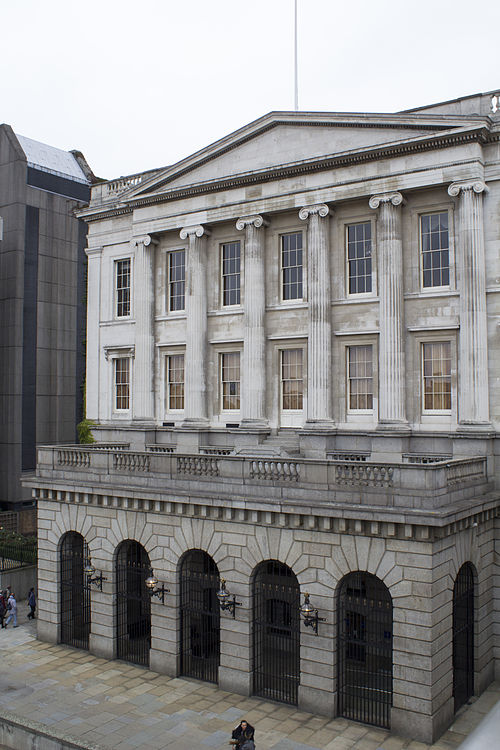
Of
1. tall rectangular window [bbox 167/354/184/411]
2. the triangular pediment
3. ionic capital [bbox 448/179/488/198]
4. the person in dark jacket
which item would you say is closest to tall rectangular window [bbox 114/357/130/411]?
tall rectangular window [bbox 167/354/184/411]

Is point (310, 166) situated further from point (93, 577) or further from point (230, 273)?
point (93, 577)

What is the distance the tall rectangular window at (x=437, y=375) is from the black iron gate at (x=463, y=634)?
5.98 metres

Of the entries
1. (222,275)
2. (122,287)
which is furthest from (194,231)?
(122,287)

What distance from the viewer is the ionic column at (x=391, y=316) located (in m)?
24.1

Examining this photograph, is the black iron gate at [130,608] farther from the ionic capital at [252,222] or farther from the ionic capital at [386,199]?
the ionic capital at [386,199]

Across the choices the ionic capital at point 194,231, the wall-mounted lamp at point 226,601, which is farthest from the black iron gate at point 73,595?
the ionic capital at point 194,231

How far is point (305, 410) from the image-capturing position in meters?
26.9

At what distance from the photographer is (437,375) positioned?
2419 centimetres

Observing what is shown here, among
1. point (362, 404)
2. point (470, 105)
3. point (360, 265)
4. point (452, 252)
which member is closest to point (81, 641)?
point (362, 404)

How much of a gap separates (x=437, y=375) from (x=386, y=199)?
6639mm

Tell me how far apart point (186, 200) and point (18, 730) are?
21.2 m

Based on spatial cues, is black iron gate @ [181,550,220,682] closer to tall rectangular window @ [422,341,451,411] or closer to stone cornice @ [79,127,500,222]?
tall rectangular window @ [422,341,451,411]

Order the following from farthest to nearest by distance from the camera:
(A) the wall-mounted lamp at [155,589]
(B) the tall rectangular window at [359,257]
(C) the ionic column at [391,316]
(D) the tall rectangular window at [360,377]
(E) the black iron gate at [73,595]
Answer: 1. (E) the black iron gate at [73,595]
2. (B) the tall rectangular window at [359,257]
3. (D) the tall rectangular window at [360,377]
4. (C) the ionic column at [391,316]
5. (A) the wall-mounted lamp at [155,589]

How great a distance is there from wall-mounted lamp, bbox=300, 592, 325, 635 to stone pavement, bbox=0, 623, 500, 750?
100 inches
